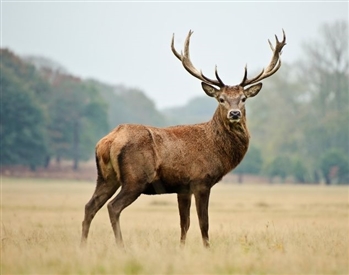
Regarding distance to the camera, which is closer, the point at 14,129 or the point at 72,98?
the point at 14,129

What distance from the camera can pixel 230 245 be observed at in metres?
12.2

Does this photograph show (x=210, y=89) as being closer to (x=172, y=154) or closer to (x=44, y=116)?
(x=172, y=154)

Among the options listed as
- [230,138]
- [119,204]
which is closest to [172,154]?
[230,138]

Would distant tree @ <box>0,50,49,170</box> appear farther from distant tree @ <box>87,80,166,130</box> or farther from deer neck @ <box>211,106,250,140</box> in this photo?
distant tree @ <box>87,80,166,130</box>

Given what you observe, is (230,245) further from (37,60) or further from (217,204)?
(37,60)

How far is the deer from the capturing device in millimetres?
12359

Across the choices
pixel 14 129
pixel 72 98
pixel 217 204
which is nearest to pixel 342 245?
pixel 217 204

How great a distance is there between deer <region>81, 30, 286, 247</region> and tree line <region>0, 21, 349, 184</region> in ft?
167

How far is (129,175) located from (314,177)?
7089 cm

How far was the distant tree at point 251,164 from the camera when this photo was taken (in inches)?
3157

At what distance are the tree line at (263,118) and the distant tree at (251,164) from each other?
0.33 ft

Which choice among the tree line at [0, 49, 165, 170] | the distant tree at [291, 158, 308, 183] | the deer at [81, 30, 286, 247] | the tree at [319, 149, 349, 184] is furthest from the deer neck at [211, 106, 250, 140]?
the distant tree at [291, 158, 308, 183]

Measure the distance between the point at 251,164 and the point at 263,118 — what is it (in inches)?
502

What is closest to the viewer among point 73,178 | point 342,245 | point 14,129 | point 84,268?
point 84,268
